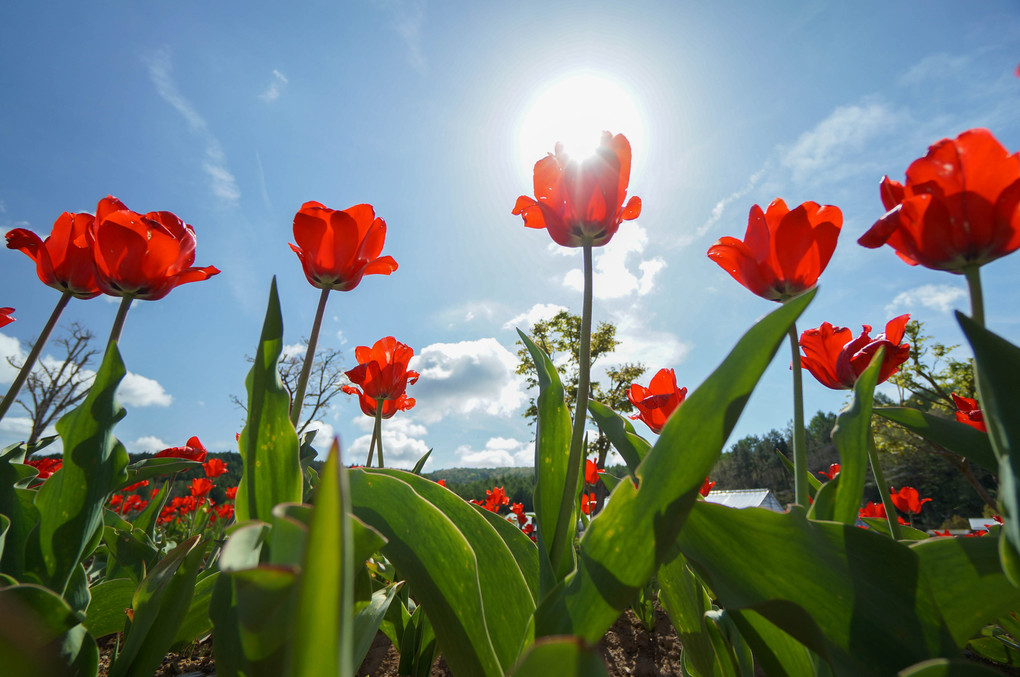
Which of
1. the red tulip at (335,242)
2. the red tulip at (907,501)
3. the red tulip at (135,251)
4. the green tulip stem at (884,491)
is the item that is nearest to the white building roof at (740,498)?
the red tulip at (907,501)

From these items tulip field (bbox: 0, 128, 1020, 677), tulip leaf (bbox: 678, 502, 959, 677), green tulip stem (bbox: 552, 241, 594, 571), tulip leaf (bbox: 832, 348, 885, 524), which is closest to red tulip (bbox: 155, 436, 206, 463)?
tulip field (bbox: 0, 128, 1020, 677)

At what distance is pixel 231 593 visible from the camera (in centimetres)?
83

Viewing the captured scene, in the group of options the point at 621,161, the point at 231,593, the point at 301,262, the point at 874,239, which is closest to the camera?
the point at 231,593

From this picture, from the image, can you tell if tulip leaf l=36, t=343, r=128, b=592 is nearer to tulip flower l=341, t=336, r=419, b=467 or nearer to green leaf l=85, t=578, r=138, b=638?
green leaf l=85, t=578, r=138, b=638

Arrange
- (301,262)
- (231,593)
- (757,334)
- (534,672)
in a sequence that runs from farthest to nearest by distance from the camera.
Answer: (301,262)
(231,593)
(757,334)
(534,672)

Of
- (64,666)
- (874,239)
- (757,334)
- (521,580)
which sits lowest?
(64,666)

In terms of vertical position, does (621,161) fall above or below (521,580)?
above

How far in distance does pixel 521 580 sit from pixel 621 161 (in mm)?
1101

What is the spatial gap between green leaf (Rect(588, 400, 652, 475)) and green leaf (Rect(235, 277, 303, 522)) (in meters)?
0.72

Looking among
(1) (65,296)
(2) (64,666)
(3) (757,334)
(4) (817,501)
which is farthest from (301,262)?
(4) (817,501)

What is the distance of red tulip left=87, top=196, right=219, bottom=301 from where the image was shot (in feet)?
4.19

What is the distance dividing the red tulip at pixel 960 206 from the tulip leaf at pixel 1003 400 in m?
0.29

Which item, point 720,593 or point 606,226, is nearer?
point 720,593

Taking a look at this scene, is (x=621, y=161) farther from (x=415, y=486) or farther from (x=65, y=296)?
(x=65, y=296)
